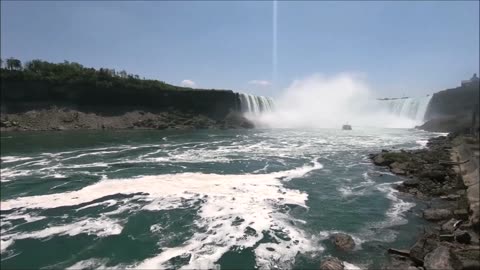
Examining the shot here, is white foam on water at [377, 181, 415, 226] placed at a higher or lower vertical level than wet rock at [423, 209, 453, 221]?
lower

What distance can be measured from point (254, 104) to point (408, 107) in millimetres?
31606

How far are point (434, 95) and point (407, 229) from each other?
58145mm

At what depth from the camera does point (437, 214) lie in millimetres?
13461

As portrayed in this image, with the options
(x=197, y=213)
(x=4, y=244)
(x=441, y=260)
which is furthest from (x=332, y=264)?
(x=4, y=244)

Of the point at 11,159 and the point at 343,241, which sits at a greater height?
the point at 11,159

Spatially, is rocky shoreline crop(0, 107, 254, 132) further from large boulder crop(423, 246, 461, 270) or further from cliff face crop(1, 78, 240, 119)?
large boulder crop(423, 246, 461, 270)

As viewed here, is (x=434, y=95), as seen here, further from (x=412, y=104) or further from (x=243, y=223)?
(x=243, y=223)

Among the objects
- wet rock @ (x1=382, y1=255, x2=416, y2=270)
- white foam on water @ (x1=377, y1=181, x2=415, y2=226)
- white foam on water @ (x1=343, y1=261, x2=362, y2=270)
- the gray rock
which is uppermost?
the gray rock

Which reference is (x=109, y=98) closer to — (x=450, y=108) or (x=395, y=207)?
(x=450, y=108)

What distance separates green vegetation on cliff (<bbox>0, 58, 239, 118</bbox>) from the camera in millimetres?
61594

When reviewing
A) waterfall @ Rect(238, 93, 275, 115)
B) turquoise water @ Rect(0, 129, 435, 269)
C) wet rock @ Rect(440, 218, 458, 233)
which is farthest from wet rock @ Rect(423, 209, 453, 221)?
waterfall @ Rect(238, 93, 275, 115)

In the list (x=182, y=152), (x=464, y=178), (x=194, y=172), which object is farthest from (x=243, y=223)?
(x=182, y=152)

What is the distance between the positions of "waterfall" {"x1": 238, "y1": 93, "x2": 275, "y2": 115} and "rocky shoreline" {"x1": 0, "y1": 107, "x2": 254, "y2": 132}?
246cm

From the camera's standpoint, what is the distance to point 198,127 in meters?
66.7
